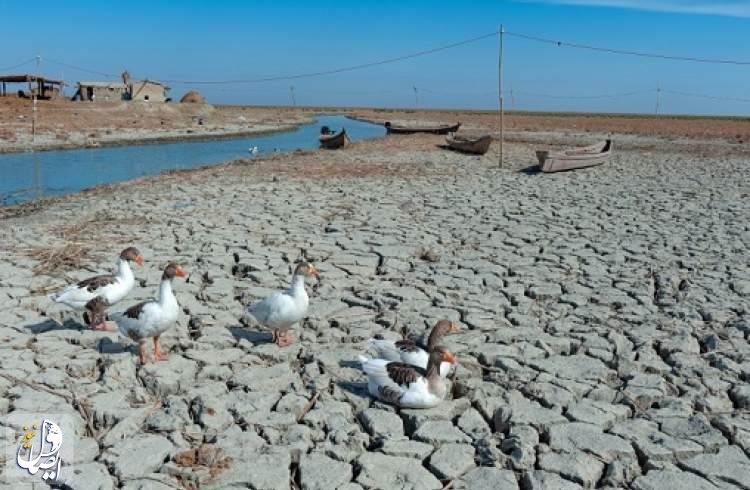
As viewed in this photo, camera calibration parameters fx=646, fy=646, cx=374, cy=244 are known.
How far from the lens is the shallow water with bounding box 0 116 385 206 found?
18391mm

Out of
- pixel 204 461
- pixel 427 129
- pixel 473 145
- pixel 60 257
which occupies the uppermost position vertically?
pixel 427 129

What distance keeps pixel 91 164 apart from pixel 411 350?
892 inches

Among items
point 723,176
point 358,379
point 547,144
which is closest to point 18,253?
point 358,379

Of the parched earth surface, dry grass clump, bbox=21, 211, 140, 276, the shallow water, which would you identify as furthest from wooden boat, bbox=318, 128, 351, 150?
dry grass clump, bbox=21, 211, 140, 276

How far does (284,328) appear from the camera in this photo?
6.04 metres

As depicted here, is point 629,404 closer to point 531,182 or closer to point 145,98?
point 531,182

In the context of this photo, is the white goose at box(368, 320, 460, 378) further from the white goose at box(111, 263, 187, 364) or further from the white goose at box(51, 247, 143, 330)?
the white goose at box(51, 247, 143, 330)

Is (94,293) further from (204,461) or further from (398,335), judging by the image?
(398,335)

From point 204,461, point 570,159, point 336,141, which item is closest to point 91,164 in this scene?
point 336,141

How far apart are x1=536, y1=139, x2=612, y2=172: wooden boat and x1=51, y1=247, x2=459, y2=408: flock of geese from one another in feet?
43.7

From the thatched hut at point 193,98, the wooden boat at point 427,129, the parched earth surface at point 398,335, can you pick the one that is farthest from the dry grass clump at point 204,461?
the thatched hut at point 193,98

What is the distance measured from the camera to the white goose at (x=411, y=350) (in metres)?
5.25

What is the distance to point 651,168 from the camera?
20.0m

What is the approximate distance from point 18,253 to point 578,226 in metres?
8.86
